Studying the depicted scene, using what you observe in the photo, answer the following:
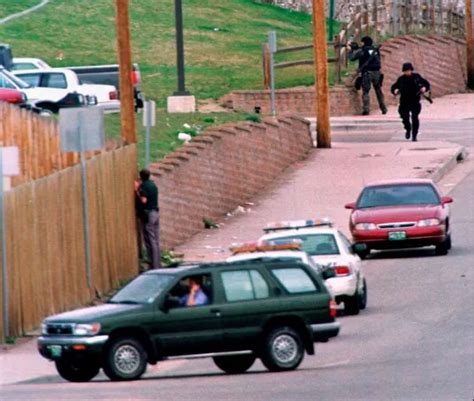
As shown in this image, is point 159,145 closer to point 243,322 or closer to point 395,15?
point 243,322

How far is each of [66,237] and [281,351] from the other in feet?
23.7

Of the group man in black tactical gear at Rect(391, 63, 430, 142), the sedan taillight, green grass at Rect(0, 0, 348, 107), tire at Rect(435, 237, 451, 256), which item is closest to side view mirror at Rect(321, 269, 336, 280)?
the sedan taillight

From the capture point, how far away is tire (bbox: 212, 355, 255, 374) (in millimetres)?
20781

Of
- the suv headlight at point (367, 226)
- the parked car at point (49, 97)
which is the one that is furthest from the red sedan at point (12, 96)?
the suv headlight at point (367, 226)

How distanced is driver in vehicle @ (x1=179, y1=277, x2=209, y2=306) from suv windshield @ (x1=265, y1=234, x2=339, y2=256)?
5.75 m

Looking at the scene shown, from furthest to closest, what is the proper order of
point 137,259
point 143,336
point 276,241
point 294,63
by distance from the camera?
point 294,63 → point 137,259 → point 276,241 → point 143,336

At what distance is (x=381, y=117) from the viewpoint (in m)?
54.0

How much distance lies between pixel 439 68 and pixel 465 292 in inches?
1446

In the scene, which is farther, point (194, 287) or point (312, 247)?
point (312, 247)

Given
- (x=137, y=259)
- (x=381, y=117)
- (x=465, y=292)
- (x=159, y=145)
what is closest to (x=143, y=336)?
(x=465, y=292)

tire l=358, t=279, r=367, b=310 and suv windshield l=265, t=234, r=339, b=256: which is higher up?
suv windshield l=265, t=234, r=339, b=256

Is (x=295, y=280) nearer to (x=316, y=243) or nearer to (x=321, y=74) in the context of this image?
(x=316, y=243)

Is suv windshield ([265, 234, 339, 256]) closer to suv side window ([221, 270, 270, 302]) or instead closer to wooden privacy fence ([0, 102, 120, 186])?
wooden privacy fence ([0, 102, 120, 186])

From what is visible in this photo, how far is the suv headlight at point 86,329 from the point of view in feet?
63.6
